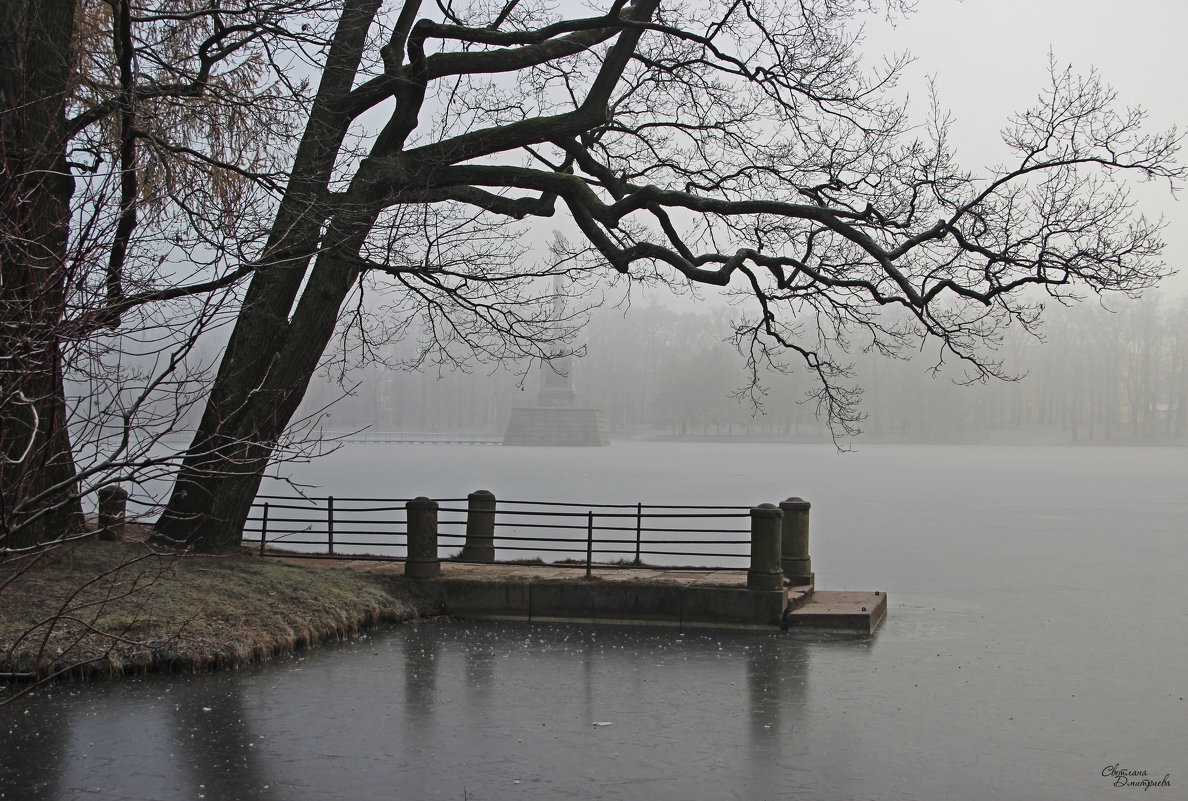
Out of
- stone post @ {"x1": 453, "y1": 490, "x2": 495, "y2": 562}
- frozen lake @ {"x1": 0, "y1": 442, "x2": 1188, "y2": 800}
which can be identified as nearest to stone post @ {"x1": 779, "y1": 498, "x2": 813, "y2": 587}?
frozen lake @ {"x1": 0, "y1": 442, "x2": 1188, "y2": 800}

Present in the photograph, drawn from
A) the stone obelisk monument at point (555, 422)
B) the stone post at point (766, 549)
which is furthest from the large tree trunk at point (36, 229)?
the stone obelisk monument at point (555, 422)

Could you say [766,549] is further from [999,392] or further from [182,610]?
[999,392]

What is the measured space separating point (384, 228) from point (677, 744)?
26.6 feet

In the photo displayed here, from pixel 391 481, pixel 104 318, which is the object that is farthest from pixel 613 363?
pixel 104 318

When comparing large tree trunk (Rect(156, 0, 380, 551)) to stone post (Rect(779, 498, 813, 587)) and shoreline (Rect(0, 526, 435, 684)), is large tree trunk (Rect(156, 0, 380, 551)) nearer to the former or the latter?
shoreline (Rect(0, 526, 435, 684))

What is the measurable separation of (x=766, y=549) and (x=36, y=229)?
367 inches

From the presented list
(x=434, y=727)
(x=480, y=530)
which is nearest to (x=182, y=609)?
(x=434, y=727)

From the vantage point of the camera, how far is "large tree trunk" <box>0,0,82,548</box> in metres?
4.47

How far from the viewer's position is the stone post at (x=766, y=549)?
561 inches

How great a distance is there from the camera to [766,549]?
1426 cm

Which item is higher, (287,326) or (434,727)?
(287,326)

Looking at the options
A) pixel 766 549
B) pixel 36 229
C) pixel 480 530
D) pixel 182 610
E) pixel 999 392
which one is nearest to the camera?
pixel 182 610

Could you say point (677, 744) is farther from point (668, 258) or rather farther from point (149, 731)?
point (668, 258)

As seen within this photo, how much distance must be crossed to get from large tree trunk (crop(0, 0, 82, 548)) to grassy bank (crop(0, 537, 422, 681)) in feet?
2.19
